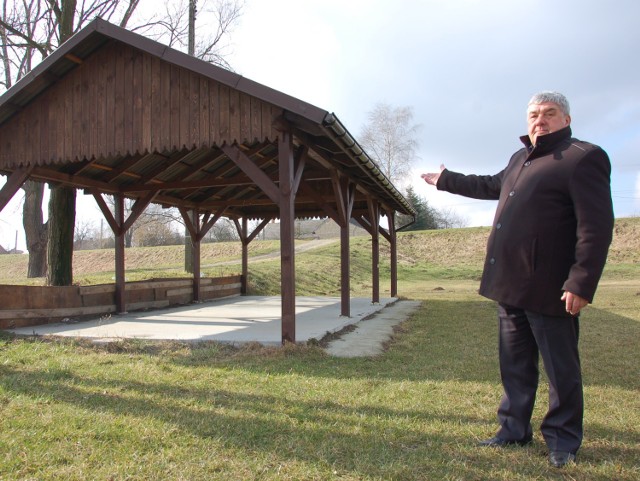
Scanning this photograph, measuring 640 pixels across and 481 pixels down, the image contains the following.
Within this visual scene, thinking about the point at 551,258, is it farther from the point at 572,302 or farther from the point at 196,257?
the point at 196,257

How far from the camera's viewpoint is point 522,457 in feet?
9.06

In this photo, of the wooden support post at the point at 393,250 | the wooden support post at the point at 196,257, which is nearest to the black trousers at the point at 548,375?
the wooden support post at the point at 196,257

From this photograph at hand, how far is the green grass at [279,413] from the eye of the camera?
2654 mm

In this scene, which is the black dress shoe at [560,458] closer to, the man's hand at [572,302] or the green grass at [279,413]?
the green grass at [279,413]

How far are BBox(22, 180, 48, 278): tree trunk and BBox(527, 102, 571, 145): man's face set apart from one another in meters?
15.5

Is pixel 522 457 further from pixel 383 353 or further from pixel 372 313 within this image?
pixel 372 313

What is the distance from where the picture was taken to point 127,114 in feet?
22.6

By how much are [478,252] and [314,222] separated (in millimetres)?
40936

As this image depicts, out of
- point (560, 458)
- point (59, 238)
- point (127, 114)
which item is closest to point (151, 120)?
point (127, 114)

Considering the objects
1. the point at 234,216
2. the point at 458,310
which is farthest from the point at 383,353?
the point at 234,216

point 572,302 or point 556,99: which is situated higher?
point 556,99

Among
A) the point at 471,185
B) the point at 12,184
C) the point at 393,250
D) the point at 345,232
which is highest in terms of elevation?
the point at 12,184

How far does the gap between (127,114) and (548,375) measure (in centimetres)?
614

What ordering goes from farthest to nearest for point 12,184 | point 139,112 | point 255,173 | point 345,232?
1. point 345,232
2. point 12,184
3. point 139,112
4. point 255,173
